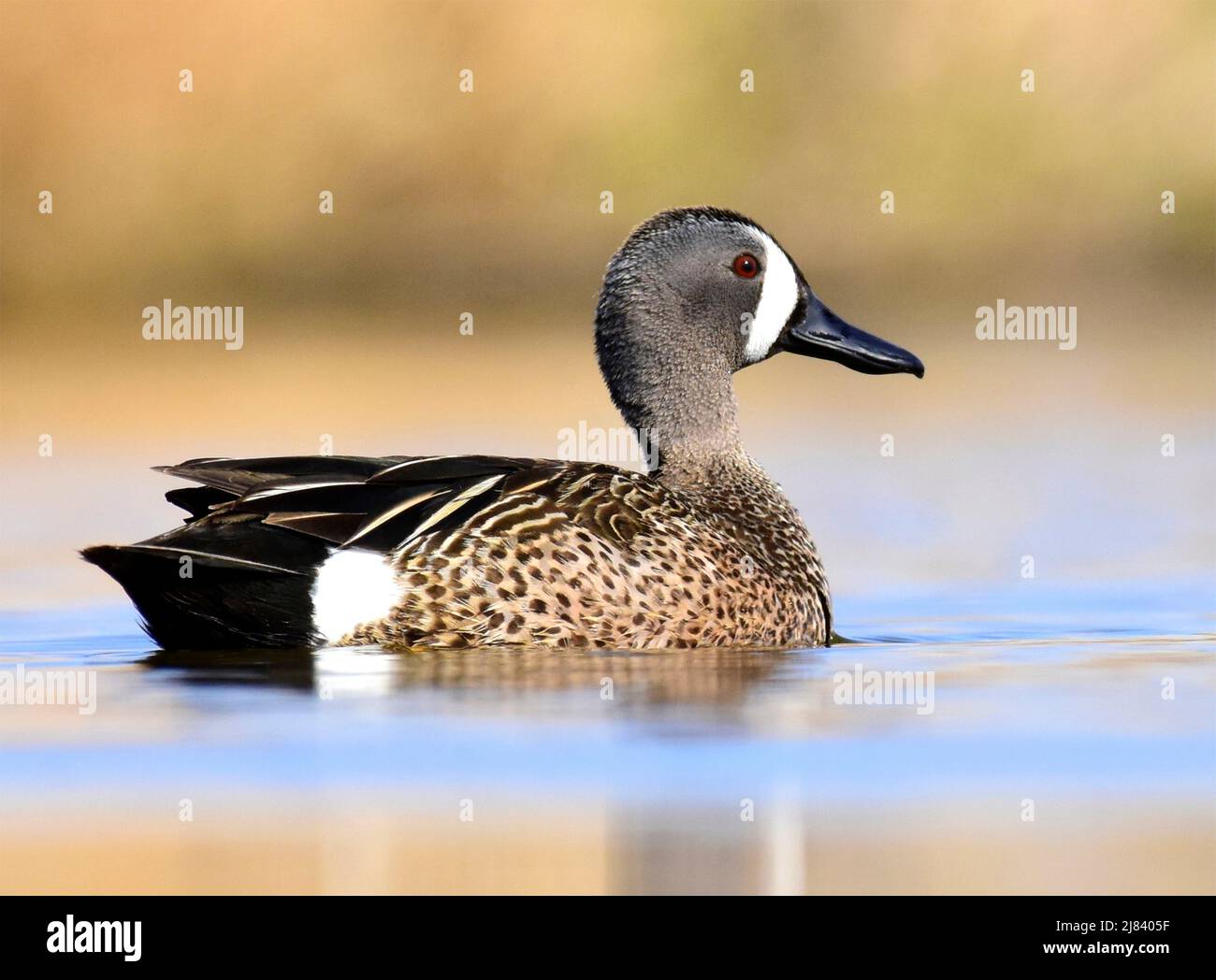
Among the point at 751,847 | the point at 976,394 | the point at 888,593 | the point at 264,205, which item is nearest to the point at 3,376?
the point at 264,205

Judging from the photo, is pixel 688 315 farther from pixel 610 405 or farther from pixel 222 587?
pixel 610 405

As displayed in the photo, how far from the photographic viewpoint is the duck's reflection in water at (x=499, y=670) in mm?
7656

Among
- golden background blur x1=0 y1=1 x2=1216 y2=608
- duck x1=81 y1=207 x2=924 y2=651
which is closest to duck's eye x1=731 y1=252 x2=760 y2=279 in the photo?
duck x1=81 y1=207 x2=924 y2=651

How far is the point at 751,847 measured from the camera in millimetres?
5832

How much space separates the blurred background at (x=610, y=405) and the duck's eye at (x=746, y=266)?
4.76 feet

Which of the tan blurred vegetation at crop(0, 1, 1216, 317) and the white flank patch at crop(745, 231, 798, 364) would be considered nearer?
the white flank patch at crop(745, 231, 798, 364)

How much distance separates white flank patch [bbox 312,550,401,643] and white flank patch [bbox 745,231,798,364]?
6.79 feet

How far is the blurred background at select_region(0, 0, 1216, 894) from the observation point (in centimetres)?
614

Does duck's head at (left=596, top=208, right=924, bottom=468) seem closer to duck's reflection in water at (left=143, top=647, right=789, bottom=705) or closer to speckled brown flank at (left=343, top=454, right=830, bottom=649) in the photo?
speckled brown flank at (left=343, top=454, right=830, bottom=649)

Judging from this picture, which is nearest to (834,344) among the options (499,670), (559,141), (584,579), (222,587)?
(584,579)

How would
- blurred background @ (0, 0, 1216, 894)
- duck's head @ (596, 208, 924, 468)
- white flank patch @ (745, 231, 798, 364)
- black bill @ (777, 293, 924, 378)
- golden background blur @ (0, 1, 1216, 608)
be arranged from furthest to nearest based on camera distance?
golden background blur @ (0, 1, 1216, 608) < black bill @ (777, 293, 924, 378) < white flank patch @ (745, 231, 798, 364) < duck's head @ (596, 208, 924, 468) < blurred background @ (0, 0, 1216, 894)

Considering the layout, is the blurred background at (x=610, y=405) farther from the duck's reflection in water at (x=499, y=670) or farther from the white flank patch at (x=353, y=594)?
the white flank patch at (x=353, y=594)

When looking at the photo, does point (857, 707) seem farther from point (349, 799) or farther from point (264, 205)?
point (264, 205)

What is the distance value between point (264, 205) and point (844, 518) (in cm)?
984
